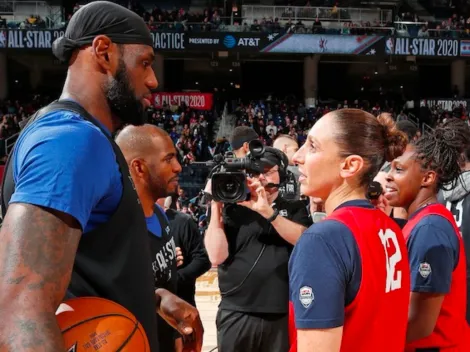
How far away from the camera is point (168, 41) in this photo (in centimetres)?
2427

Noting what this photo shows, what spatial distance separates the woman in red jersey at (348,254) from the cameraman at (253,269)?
162 centimetres

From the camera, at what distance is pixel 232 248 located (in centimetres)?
382

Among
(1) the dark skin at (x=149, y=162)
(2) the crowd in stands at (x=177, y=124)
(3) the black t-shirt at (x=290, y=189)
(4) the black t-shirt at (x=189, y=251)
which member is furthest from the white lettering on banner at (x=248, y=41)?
(1) the dark skin at (x=149, y=162)

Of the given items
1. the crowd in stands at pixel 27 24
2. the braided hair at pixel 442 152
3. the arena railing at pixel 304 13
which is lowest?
the braided hair at pixel 442 152

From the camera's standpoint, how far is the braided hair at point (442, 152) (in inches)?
109

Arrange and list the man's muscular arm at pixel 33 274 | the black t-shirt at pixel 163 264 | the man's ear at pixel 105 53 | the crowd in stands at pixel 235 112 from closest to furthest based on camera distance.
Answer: the man's muscular arm at pixel 33 274, the man's ear at pixel 105 53, the black t-shirt at pixel 163 264, the crowd in stands at pixel 235 112

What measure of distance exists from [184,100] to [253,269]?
21792 mm

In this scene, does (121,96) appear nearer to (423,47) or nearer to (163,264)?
(163,264)

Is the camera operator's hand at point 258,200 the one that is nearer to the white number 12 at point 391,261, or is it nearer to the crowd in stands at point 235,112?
the white number 12 at point 391,261

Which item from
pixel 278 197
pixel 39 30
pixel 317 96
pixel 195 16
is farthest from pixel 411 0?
pixel 278 197

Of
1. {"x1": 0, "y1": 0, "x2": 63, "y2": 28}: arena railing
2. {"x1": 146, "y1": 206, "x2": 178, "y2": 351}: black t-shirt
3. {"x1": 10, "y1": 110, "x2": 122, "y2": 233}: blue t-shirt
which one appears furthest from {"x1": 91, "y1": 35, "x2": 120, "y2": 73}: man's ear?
{"x1": 0, "y1": 0, "x2": 63, "y2": 28}: arena railing

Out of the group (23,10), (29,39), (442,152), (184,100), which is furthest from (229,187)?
(23,10)

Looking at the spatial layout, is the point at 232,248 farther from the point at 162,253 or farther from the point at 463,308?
the point at 463,308

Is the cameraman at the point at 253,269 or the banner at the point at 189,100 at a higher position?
the banner at the point at 189,100
